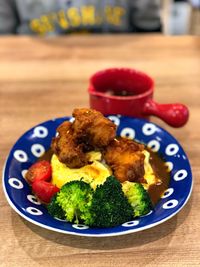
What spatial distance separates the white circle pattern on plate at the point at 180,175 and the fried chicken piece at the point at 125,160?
89 mm

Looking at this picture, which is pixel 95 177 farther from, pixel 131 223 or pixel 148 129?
pixel 148 129

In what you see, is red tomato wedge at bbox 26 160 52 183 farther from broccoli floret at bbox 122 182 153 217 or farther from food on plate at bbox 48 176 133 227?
broccoli floret at bbox 122 182 153 217

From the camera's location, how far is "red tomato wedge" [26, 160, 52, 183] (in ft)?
3.23

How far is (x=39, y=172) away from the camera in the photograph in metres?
1.00

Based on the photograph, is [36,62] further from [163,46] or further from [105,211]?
[105,211]

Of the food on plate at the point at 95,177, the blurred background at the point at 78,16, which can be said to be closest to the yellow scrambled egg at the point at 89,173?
the food on plate at the point at 95,177

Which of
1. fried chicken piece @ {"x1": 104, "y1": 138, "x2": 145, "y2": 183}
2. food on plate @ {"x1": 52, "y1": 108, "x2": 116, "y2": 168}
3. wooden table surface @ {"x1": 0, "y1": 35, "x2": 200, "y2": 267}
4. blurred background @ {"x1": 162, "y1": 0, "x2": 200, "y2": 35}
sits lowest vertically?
blurred background @ {"x1": 162, "y1": 0, "x2": 200, "y2": 35}

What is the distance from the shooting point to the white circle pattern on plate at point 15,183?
3.14 ft

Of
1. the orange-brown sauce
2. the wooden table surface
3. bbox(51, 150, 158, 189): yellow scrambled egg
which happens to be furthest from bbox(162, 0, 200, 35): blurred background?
bbox(51, 150, 158, 189): yellow scrambled egg

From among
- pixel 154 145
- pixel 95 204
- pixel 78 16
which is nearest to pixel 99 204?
pixel 95 204

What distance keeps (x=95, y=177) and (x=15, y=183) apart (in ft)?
0.64

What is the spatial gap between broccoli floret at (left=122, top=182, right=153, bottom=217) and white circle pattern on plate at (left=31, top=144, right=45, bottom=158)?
312 millimetres

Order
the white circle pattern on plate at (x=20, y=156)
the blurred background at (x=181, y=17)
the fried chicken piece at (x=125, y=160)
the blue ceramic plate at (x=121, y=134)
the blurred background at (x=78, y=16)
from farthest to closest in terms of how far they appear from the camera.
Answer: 1. the blurred background at (x=181, y=17)
2. the blurred background at (x=78, y=16)
3. the white circle pattern on plate at (x=20, y=156)
4. the fried chicken piece at (x=125, y=160)
5. the blue ceramic plate at (x=121, y=134)

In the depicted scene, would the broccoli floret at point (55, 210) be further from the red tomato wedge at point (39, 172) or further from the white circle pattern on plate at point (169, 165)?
the white circle pattern on plate at point (169, 165)
